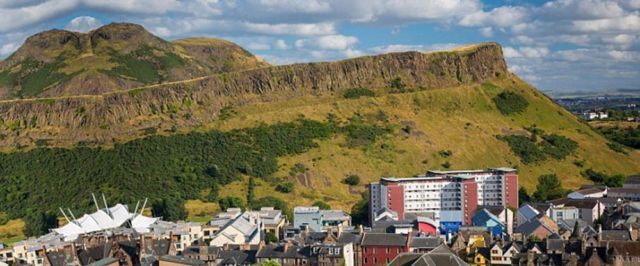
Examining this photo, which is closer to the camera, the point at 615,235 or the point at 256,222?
the point at 615,235

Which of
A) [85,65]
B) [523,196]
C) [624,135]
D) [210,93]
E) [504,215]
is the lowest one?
[504,215]

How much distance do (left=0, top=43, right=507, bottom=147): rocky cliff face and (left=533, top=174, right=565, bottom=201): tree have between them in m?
43.9

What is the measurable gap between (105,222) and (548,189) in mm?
61566

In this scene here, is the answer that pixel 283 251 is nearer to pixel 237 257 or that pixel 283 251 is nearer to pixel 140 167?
pixel 237 257

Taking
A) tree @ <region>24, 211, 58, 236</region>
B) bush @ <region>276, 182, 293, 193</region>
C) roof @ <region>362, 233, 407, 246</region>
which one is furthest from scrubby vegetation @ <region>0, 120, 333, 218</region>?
roof @ <region>362, 233, 407, 246</region>

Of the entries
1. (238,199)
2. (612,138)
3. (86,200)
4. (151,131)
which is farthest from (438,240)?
(612,138)

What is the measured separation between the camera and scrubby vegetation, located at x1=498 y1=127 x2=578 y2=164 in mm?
131000

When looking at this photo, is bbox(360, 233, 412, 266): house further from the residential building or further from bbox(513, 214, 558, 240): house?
the residential building

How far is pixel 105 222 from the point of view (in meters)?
93.0

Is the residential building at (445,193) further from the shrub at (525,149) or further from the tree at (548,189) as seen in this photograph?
the shrub at (525,149)

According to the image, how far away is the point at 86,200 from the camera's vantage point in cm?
10819

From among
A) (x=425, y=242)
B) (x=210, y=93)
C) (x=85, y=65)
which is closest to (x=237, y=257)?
(x=425, y=242)

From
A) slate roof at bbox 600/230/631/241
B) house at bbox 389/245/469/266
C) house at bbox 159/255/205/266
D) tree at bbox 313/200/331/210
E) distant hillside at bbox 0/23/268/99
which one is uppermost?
distant hillside at bbox 0/23/268/99

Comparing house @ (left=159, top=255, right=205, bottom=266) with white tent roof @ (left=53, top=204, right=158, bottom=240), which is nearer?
house @ (left=159, top=255, right=205, bottom=266)
